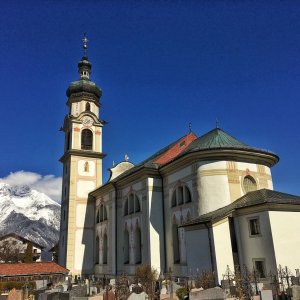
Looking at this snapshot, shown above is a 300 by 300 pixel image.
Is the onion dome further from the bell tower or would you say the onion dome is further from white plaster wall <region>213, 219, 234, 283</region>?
white plaster wall <region>213, 219, 234, 283</region>

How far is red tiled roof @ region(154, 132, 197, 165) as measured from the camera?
101 feet

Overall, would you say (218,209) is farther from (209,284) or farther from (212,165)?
(209,284)

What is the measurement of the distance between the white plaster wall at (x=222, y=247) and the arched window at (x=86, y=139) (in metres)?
24.1

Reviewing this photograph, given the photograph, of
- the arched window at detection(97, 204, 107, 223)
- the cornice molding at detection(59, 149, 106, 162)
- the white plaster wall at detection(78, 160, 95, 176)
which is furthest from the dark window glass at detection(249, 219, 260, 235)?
the cornice molding at detection(59, 149, 106, 162)

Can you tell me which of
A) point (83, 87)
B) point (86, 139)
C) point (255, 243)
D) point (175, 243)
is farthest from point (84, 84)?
point (255, 243)

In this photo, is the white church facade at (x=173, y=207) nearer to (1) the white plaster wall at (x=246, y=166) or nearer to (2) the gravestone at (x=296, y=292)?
(1) the white plaster wall at (x=246, y=166)

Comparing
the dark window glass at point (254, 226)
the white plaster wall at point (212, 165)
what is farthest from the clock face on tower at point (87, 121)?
the dark window glass at point (254, 226)

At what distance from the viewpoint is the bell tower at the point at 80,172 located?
37.5 m

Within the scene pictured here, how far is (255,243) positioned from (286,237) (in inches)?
69.1

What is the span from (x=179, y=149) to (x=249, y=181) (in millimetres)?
8331

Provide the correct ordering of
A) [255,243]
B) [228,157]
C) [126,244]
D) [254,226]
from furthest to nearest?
[126,244] < [228,157] < [254,226] < [255,243]

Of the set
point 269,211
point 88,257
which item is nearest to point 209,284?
point 269,211

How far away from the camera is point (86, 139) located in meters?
41.8

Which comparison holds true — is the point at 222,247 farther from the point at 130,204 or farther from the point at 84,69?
the point at 84,69
